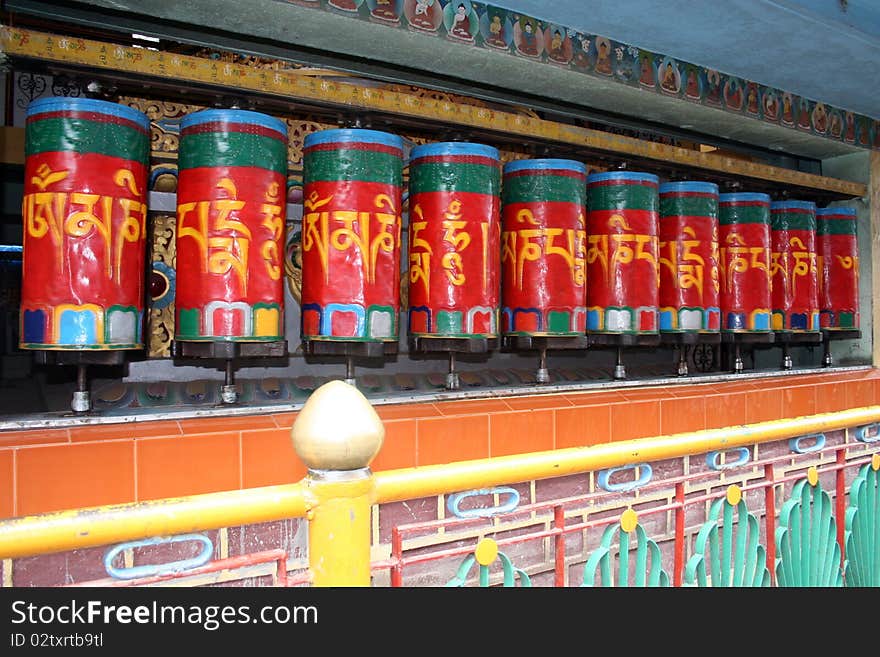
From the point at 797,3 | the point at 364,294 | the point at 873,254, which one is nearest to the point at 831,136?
the point at 873,254

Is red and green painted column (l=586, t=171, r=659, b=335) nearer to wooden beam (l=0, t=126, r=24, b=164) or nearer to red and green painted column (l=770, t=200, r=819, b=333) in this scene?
red and green painted column (l=770, t=200, r=819, b=333)

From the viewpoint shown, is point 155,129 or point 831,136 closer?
point 155,129

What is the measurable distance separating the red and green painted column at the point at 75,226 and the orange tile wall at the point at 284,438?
25 centimetres

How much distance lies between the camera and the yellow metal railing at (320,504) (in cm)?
60

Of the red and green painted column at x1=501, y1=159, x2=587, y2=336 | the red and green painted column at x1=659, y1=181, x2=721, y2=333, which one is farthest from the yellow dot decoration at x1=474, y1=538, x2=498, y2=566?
the red and green painted column at x1=659, y1=181, x2=721, y2=333

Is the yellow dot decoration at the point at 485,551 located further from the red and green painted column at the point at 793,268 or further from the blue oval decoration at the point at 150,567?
the red and green painted column at the point at 793,268

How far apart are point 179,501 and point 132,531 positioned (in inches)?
2.0

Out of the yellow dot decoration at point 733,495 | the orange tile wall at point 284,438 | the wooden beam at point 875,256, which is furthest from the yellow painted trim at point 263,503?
the wooden beam at point 875,256

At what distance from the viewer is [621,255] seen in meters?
2.40

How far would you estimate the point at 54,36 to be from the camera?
1631 millimetres

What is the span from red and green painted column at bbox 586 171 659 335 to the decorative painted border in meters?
0.44

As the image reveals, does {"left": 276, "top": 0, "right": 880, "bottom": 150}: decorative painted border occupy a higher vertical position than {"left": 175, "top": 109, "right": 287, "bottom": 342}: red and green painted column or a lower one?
higher

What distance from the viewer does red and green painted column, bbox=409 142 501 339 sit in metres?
1.99
